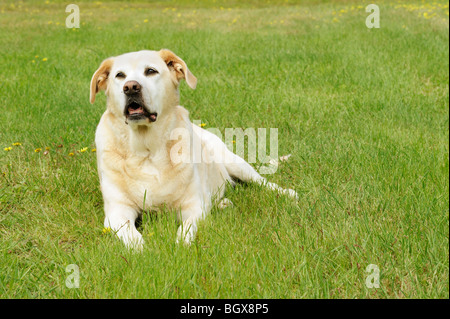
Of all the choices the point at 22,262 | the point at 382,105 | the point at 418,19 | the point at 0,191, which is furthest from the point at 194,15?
the point at 22,262

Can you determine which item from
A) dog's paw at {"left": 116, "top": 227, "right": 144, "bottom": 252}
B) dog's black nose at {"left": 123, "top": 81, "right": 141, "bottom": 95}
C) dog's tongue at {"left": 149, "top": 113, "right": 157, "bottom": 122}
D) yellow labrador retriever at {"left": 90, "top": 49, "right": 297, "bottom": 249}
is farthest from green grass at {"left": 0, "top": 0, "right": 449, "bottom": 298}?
dog's black nose at {"left": 123, "top": 81, "right": 141, "bottom": 95}

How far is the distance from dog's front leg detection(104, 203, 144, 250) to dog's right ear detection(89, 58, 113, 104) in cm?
80

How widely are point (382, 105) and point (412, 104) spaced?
1.24ft

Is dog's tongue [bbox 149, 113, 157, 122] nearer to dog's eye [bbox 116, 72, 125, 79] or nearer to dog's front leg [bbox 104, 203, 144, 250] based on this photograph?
dog's eye [bbox 116, 72, 125, 79]

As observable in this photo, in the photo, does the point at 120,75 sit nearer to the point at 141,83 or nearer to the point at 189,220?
the point at 141,83

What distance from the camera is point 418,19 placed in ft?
38.4

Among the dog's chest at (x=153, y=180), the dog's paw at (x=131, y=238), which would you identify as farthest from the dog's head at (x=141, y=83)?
the dog's paw at (x=131, y=238)

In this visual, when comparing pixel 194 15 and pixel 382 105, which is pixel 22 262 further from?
pixel 194 15

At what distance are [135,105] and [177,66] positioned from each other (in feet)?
1.65

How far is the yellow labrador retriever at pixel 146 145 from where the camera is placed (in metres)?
3.22

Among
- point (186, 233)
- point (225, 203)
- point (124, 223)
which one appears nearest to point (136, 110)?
point (124, 223)

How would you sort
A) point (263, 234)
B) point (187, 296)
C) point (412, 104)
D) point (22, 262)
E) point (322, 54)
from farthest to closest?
point (322, 54) → point (412, 104) → point (263, 234) → point (22, 262) → point (187, 296)

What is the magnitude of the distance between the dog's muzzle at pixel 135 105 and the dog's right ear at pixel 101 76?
15.2 inches

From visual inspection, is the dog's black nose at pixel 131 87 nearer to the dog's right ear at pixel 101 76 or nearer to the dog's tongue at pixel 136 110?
the dog's tongue at pixel 136 110
